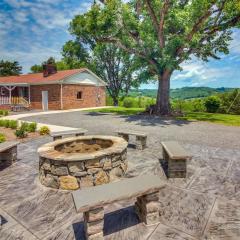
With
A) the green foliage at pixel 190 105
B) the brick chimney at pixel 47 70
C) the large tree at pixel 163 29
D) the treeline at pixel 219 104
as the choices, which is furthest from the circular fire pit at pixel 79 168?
the brick chimney at pixel 47 70

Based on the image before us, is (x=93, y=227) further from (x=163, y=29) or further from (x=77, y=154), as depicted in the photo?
(x=163, y=29)

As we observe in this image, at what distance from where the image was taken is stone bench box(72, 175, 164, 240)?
3094 mm

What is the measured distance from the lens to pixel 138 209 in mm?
3852

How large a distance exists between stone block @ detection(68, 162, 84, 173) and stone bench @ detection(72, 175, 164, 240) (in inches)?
54.6

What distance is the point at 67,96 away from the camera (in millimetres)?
26516

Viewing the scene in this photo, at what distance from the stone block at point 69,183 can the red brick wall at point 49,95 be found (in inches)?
867

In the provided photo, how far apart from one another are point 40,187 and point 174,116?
15015mm

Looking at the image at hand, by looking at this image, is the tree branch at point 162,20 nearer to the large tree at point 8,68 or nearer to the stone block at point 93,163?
the stone block at point 93,163

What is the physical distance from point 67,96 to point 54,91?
1.64m

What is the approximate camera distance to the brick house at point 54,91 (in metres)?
26.0

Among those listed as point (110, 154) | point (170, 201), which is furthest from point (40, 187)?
point (170, 201)

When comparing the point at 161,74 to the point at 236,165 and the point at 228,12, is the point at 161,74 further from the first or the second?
the point at 236,165

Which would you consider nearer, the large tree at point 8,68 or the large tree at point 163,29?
the large tree at point 163,29

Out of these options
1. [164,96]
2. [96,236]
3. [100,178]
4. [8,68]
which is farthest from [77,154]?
[8,68]
